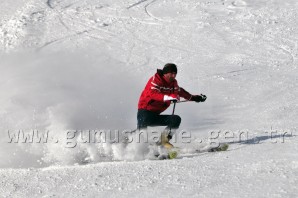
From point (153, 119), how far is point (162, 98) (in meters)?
0.55

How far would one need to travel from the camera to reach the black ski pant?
309 inches

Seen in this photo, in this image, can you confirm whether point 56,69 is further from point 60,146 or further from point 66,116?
point 60,146

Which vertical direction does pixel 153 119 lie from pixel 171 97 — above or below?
below

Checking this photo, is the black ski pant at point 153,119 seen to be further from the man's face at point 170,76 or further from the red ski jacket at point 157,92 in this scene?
the man's face at point 170,76

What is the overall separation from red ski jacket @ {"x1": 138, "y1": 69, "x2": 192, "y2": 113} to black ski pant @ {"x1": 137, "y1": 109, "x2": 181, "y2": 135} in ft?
0.28

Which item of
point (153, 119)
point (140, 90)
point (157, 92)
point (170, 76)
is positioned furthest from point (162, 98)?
point (140, 90)

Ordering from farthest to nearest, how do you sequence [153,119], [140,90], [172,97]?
[140,90] → [153,119] → [172,97]

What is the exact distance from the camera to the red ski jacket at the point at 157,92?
7.54 meters

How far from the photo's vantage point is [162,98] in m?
7.53

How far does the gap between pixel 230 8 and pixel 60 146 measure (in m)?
12.0

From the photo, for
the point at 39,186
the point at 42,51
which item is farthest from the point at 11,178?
the point at 42,51

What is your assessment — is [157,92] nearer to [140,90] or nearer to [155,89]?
[155,89]

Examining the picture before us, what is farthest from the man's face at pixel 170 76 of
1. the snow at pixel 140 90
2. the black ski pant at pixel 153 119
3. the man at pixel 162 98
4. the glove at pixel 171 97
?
the snow at pixel 140 90

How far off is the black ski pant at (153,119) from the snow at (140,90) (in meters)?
0.46
